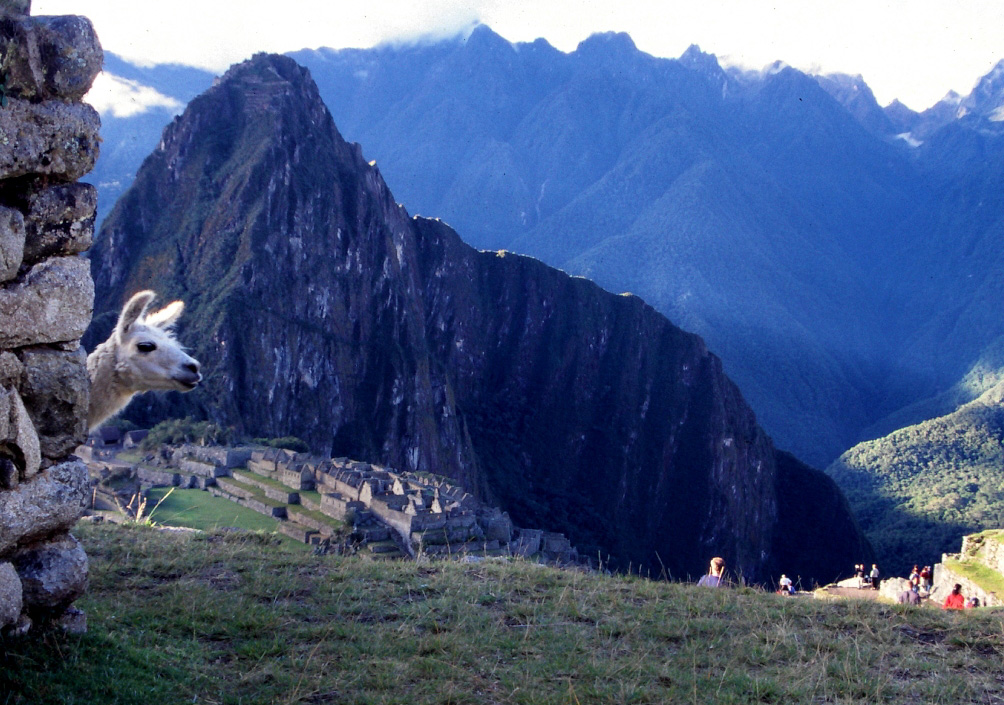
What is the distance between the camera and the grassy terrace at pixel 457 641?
3.82 m

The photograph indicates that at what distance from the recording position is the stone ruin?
2608 centimetres

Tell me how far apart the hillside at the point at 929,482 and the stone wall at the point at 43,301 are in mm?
53492

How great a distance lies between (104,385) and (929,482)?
258 feet

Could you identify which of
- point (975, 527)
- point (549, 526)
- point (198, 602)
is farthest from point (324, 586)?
point (549, 526)

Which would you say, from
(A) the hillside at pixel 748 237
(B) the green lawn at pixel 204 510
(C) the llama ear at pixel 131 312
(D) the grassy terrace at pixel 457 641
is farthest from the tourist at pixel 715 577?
(A) the hillside at pixel 748 237

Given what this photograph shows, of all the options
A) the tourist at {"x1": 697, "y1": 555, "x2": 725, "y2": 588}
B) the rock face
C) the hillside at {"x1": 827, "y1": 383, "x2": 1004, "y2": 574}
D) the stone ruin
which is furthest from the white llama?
the hillside at {"x1": 827, "y1": 383, "x2": 1004, "y2": 574}

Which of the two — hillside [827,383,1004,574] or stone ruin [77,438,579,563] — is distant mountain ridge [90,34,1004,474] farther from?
stone ruin [77,438,579,563]

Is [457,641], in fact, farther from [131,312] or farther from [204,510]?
[204,510]

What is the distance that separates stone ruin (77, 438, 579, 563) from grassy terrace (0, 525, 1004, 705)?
1736 cm

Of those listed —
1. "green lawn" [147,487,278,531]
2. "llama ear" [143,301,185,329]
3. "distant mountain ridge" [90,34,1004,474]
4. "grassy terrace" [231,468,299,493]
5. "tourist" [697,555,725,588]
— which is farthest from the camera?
"distant mountain ridge" [90,34,1004,474]

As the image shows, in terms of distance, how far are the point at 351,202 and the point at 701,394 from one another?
51.8 m

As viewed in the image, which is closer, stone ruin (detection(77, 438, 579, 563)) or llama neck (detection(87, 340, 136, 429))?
llama neck (detection(87, 340, 136, 429))

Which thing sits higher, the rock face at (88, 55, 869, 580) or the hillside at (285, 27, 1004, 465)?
the hillside at (285, 27, 1004, 465)

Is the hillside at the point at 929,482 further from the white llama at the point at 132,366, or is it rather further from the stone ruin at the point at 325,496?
the white llama at the point at 132,366
